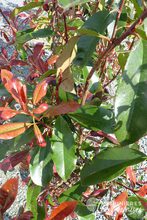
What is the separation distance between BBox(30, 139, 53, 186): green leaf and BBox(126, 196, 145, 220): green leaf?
32 centimetres

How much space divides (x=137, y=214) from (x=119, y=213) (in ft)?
0.36

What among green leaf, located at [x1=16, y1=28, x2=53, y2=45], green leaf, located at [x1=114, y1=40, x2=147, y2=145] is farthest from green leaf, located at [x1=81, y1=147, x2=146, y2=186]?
green leaf, located at [x1=16, y1=28, x2=53, y2=45]

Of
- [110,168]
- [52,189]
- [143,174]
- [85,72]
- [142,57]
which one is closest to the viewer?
[142,57]

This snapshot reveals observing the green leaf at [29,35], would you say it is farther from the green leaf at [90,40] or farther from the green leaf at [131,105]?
the green leaf at [131,105]

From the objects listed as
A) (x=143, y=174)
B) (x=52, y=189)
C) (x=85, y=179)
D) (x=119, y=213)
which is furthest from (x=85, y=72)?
(x=143, y=174)

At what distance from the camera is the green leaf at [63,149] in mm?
847

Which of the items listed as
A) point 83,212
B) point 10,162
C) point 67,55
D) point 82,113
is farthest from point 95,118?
point 83,212

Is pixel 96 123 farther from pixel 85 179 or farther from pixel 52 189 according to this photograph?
pixel 52 189

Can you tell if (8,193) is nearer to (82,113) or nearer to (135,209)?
(82,113)

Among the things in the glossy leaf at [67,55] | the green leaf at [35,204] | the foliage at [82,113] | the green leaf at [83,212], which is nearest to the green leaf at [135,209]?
the foliage at [82,113]

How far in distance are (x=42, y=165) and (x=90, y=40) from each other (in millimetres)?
363

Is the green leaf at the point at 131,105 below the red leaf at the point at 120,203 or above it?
above

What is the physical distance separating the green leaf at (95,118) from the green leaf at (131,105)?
0.19m

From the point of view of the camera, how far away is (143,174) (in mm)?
2088
